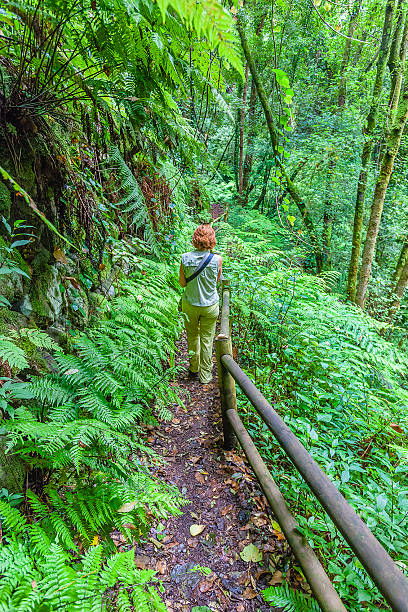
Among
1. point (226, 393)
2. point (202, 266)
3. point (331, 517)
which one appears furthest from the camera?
point (202, 266)

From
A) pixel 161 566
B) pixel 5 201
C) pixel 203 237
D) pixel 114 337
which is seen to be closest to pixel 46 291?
pixel 5 201

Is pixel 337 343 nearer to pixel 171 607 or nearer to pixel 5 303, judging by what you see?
pixel 171 607

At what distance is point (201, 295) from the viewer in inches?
153

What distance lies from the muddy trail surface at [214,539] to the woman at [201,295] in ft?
4.01

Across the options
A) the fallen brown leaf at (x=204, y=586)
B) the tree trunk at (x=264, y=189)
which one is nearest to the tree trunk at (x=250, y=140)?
the tree trunk at (x=264, y=189)

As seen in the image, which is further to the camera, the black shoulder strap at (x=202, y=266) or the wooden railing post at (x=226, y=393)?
the black shoulder strap at (x=202, y=266)

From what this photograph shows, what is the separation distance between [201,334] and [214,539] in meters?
2.36

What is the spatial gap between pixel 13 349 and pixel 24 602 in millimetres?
1111

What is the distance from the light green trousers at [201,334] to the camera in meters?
4.03

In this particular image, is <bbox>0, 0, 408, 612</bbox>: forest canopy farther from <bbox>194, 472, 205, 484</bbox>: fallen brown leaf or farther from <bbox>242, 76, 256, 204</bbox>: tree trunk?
<bbox>242, 76, 256, 204</bbox>: tree trunk

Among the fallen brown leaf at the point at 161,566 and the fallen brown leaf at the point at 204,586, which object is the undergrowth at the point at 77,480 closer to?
the fallen brown leaf at the point at 161,566

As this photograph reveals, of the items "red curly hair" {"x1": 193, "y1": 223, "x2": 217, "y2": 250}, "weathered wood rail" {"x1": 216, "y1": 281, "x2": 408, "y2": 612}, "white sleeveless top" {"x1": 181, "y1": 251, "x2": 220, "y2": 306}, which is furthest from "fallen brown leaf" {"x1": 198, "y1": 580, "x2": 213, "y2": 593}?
"red curly hair" {"x1": 193, "y1": 223, "x2": 217, "y2": 250}

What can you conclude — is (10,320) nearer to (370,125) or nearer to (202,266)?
(202,266)

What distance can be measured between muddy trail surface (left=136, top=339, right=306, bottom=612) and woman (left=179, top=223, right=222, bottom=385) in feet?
4.01
